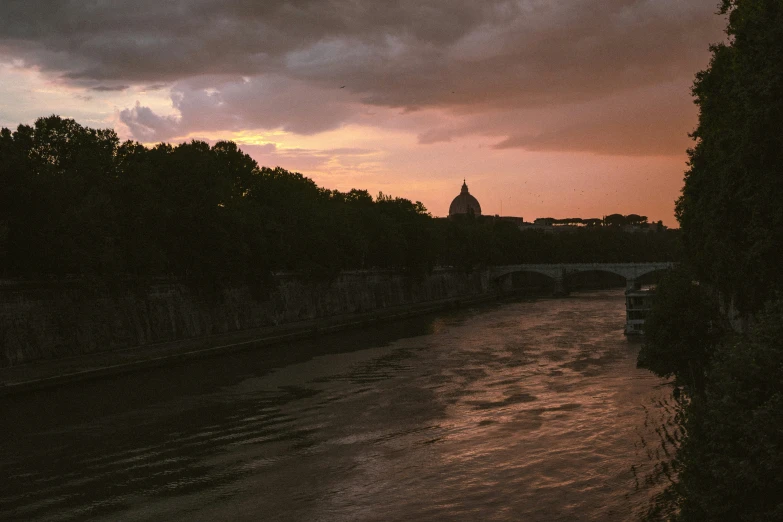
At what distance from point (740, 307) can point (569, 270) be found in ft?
258

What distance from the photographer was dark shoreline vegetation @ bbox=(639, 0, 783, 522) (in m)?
8.69

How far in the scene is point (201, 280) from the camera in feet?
166

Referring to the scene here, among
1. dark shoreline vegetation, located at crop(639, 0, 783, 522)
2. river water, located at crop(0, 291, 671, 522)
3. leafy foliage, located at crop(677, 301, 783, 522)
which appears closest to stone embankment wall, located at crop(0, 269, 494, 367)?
river water, located at crop(0, 291, 671, 522)

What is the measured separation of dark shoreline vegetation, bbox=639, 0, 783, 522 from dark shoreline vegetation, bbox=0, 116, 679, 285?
1070 inches

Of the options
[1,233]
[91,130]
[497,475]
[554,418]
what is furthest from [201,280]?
[497,475]

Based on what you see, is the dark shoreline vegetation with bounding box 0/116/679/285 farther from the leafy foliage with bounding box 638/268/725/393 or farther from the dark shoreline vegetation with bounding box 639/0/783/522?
the dark shoreline vegetation with bounding box 639/0/783/522

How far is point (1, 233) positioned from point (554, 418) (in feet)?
76.3

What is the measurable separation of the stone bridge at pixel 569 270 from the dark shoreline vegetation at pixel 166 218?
2592cm

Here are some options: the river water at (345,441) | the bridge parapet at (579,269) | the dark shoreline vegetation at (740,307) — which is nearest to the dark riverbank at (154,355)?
the river water at (345,441)

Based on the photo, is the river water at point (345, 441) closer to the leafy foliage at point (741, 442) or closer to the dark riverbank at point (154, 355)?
the dark riverbank at point (154, 355)

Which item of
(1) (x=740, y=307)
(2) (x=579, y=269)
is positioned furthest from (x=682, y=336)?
(2) (x=579, y=269)

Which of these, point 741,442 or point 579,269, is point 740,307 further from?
point 579,269

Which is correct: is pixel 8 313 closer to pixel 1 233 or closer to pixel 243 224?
pixel 1 233

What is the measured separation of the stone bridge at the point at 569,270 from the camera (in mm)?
93438
